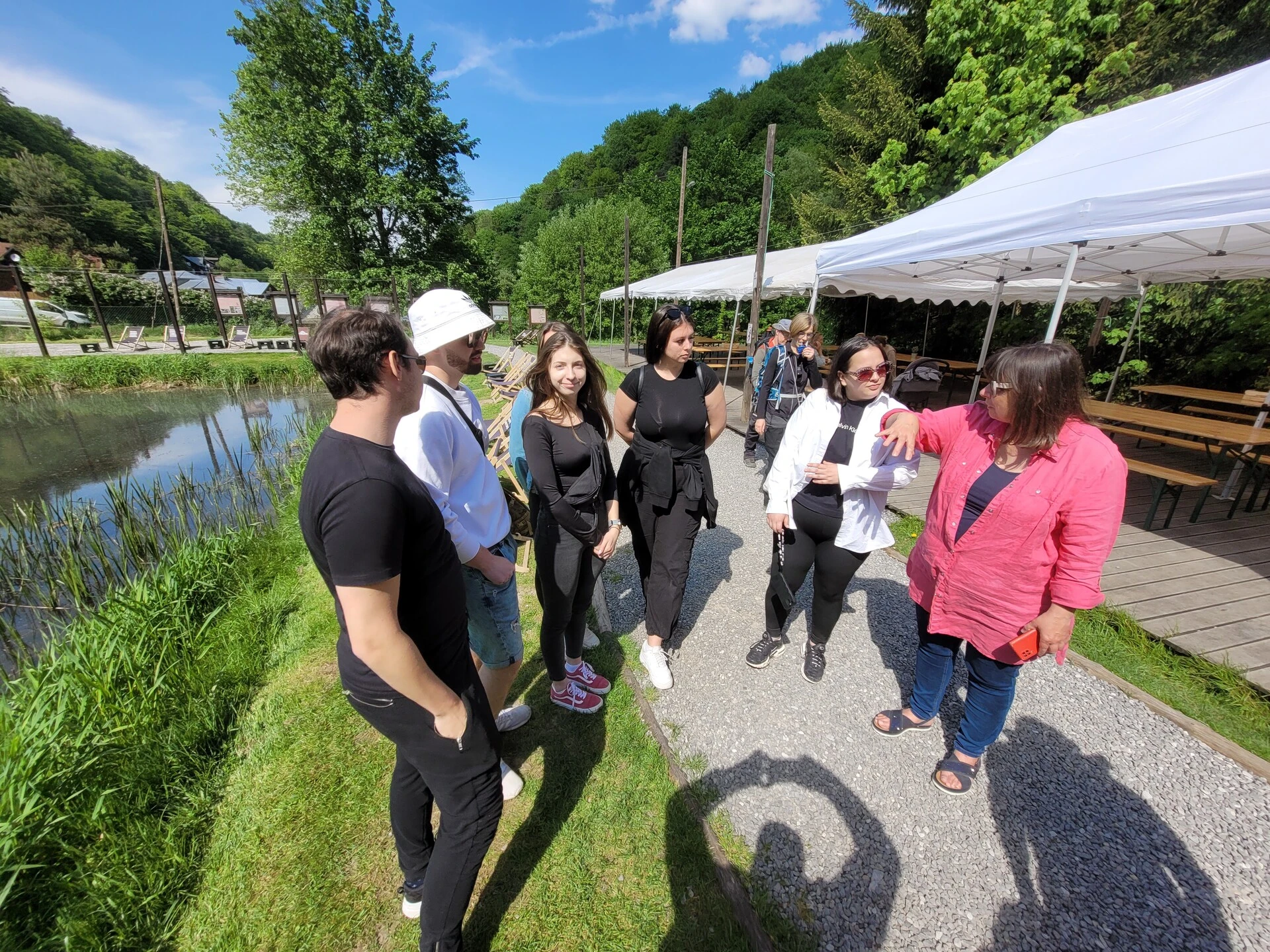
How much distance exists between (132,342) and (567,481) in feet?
95.8

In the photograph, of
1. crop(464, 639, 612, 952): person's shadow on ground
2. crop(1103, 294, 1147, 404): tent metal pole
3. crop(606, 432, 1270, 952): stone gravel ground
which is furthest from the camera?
crop(1103, 294, 1147, 404): tent metal pole

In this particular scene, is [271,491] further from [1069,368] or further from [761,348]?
[1069,368]

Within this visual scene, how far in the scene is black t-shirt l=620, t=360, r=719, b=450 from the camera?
Answer: 264cm

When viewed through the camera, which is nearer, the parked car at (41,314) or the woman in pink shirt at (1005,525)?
the woman in pink shirt at (1005,525)

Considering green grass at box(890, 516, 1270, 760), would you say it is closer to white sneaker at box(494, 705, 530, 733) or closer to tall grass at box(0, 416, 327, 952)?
white sneaker at box(494, 705, 530, 733)

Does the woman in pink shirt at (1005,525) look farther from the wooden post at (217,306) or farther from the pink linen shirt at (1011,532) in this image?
the wooden post at (217,306)

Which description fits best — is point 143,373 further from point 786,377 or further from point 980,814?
point 980,814

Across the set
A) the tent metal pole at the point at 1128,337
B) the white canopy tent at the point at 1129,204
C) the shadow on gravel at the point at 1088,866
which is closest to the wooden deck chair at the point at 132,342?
the white canopy tent at the point at 1129,204

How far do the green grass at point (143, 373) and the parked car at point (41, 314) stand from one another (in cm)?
1505

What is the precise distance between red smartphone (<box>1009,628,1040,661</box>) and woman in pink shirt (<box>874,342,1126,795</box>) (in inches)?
0.8

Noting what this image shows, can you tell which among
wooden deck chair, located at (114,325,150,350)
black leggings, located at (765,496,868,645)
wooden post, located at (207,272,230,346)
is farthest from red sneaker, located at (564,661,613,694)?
wooden deck chair, located at (114,325,150,350)

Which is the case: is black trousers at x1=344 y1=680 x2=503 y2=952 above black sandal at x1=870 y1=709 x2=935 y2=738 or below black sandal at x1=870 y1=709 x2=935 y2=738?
above

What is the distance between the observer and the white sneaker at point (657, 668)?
115 inches

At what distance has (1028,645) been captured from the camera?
1835 mm
